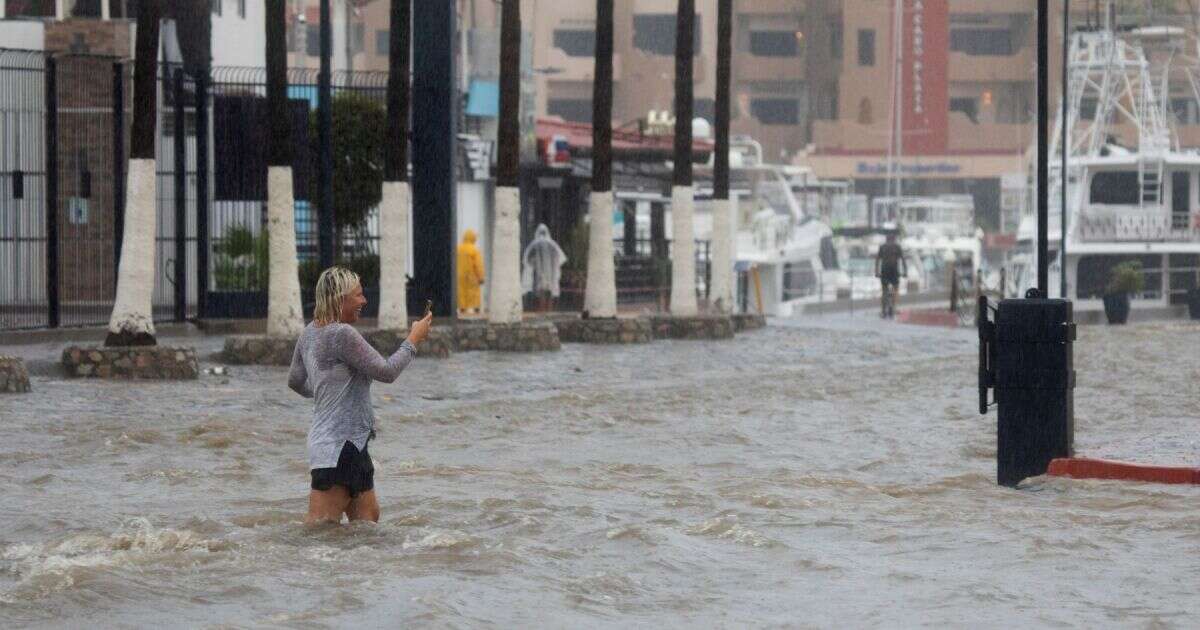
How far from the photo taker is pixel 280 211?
25.0 meters

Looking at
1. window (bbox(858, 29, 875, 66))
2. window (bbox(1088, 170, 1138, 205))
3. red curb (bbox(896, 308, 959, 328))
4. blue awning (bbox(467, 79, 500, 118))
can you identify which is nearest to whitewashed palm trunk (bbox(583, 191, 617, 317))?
blue awning (bbox(467, 79, 500, 118))

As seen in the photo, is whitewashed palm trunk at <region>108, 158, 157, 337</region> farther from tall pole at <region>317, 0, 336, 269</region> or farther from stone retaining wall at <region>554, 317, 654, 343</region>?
stone retaining wall at <region>554, 317, 654, 343</region>

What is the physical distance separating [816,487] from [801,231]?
5278cm

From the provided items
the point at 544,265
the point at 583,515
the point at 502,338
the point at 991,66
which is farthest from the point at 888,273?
the point at 991,66

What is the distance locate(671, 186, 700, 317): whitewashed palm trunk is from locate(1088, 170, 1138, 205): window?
20359 mm

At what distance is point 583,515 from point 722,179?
2451cm

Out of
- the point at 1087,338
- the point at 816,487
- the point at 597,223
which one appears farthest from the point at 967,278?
the point at 816,487

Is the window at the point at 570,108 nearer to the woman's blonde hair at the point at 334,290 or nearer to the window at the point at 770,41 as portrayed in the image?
the window at the point at 770,41

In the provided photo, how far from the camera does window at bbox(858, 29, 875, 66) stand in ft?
351

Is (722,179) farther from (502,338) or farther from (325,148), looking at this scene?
(325,148)

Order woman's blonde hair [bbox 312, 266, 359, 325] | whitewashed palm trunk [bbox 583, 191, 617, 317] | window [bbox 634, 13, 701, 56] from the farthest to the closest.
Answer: window [bbox 634, 13, 701, 56], whitewashed palm trunk [bbox 583, 191, 617, 317], woman's blonde hair [bbox 312, 266, 359, 325]

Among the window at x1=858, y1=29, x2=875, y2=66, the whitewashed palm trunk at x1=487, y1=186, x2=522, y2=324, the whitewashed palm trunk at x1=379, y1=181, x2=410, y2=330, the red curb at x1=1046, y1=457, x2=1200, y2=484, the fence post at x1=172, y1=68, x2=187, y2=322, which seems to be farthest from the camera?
the window at x1=858, y1=29, x2=875, y2=66

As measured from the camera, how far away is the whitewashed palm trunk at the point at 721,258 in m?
37.1

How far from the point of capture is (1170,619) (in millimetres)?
9430
